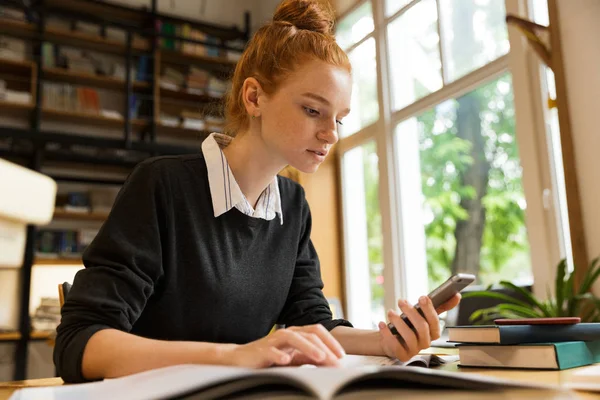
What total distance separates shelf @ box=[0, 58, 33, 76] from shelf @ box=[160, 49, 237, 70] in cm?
115

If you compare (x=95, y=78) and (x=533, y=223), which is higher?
(x=95, y=78)

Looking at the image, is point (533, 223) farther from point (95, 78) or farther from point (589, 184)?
point (95, 78)

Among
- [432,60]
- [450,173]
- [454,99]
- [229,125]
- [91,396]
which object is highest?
[432,60]

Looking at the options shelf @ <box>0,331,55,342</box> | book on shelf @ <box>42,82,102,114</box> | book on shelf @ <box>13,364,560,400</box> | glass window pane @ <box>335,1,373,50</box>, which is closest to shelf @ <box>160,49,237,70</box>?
book on shelf @ <box>42,82,102,114</box>

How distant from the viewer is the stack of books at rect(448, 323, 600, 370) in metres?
0.73

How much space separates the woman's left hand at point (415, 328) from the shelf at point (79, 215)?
400 cm

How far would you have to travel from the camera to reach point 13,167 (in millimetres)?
1027

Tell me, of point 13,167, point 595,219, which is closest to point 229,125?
point 13,167

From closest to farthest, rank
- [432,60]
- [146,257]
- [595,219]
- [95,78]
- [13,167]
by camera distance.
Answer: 1. [146,257]
2. [13,167]
3. [595,219]
4. [432,60]
5. [95,78]

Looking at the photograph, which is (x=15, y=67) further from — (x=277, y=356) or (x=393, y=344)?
(x=277, y=356)

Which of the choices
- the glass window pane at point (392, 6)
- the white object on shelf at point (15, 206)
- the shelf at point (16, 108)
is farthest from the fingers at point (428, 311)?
the shelf at point (16, 108)

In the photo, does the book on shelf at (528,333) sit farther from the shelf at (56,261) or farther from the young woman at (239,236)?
the shelf at (56,261)

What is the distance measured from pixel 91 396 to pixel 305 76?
726 millimetres

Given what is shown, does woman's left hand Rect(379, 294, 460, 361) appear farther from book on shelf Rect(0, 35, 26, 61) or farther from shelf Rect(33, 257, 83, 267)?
book on shelf Rect(0, 35, 26, 61)
